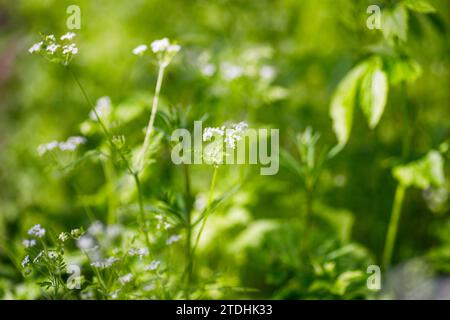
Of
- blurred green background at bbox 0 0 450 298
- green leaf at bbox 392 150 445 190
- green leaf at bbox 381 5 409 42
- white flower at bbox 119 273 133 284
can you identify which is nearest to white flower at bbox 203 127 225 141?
blurred green background at bbox 0 0 450 298

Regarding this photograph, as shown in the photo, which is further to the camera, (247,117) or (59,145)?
(247,117)

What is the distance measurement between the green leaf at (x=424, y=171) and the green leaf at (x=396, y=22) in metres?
0.38

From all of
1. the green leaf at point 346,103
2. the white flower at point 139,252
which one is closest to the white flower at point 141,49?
the white flower at point 139,252

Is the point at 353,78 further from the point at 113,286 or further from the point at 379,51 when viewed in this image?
the point at 113,286

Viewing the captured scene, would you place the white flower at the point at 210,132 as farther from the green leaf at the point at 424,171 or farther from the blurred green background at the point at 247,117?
the green leaf at the point at 424,171

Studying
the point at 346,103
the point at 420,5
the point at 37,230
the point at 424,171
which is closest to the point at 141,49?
the point at 37,230

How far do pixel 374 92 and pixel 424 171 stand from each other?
0.28 m

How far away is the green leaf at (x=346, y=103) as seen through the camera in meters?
1.23

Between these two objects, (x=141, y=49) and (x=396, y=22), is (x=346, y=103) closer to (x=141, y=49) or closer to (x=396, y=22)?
(x=396, y=22)

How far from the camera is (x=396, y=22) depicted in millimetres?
1110

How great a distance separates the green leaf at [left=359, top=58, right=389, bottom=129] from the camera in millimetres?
1160

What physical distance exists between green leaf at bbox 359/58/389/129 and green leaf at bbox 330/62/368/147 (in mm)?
22

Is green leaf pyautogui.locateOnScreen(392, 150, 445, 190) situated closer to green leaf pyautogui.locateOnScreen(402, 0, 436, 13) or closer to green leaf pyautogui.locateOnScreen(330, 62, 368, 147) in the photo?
green leaf pyautogui.locateOnScreen(330, 62, 368, 147)

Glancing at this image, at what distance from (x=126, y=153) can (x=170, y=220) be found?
0.19 metres
